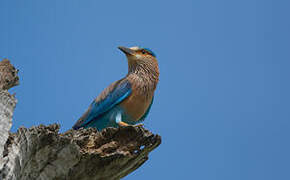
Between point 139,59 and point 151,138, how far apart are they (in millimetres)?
3563

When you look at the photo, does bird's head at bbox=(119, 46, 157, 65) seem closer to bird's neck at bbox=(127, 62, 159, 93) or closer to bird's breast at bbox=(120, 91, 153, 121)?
bird's neck at bbox=(127, 62, 159, 93)

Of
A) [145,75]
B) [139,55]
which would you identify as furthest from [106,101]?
[139,55]

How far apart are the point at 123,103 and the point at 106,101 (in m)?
0.33

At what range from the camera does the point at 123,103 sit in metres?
7.77

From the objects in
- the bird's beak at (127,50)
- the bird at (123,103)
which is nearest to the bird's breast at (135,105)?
the bird at (123,103)

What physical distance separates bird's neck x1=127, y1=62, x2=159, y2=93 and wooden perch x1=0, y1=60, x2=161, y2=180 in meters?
2.80

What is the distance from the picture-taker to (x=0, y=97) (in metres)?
4.44

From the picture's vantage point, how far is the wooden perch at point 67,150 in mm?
4324

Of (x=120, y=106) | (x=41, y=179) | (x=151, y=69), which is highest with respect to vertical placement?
(x=151, y=69)

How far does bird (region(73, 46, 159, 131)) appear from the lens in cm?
775

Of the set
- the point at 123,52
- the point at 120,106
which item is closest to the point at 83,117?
the point at 120,106

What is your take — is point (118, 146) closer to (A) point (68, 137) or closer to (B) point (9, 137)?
(A) point (68, 137)

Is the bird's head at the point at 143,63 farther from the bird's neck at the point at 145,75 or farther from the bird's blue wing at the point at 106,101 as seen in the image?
the bird's blue wing at the point at 106,101

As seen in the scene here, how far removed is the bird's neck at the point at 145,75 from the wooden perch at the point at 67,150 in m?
2.80
